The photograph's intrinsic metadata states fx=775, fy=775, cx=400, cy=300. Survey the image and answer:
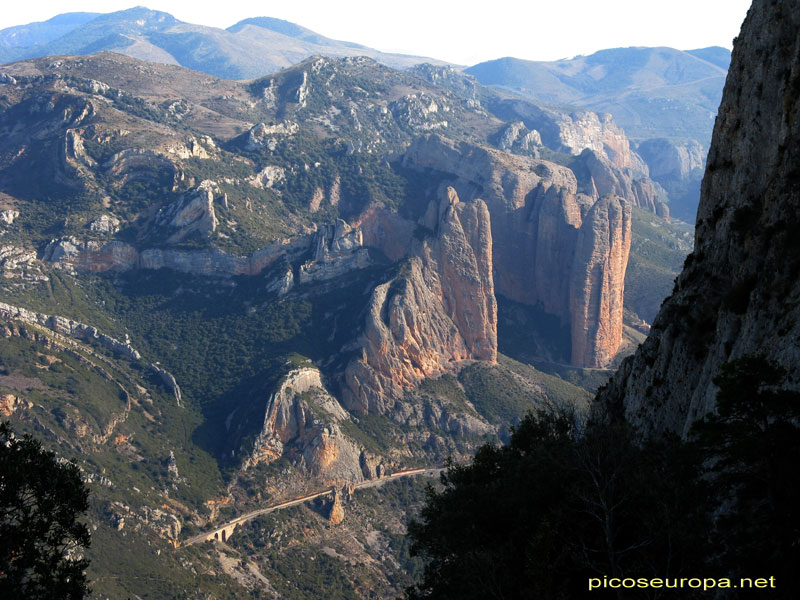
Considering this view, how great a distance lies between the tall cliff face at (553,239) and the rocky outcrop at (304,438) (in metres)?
61.0

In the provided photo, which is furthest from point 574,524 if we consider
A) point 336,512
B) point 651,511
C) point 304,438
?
point 304,438

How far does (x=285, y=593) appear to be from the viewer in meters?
83.2

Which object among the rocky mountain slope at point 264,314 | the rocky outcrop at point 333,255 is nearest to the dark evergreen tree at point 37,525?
the rocky mountain slope at point 264,314

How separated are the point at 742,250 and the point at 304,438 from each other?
82430 mm

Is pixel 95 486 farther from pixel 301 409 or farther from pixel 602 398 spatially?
pixel 602 398

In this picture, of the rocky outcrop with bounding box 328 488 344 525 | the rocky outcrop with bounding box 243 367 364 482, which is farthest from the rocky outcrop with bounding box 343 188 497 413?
the rocky outcrop with bounding box 328 488 344 525

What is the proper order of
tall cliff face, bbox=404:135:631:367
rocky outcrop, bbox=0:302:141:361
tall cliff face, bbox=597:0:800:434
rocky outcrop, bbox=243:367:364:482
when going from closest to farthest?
tall cliff face, bbox=597:0:800:434
rocky outcrop, bbox=243:367:364:482
rocky outcrop, bbox=0:302:141:361
tall cliff face, bbox=404:135:631:367

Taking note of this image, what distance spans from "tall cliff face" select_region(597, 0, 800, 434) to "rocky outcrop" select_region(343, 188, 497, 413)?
83.9m

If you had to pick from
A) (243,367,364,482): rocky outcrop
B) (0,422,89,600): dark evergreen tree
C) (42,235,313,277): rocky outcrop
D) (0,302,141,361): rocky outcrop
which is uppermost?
(0,422,89,600): dark evergreen tree

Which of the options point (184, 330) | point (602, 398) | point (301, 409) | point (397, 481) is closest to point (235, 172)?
point (184, 330)

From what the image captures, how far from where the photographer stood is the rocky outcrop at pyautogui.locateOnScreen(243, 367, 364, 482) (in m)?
106

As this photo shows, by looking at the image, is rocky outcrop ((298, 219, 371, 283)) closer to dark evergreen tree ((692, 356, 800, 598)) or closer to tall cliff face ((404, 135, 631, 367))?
tall cliff face ((404, 135, 631, 367))

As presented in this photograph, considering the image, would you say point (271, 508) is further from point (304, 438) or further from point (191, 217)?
point (191, 217)

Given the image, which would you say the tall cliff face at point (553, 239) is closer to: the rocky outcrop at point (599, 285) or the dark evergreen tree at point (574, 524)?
the rocky outcrop at point (599, 285)
